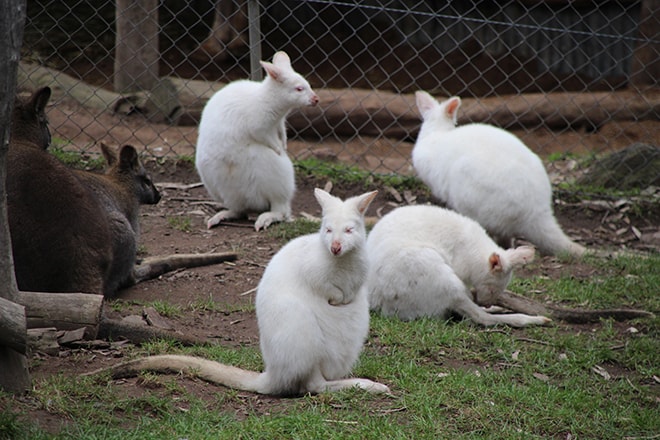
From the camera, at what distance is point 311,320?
4004mm

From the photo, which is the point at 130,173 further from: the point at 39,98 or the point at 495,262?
the point at 495,262

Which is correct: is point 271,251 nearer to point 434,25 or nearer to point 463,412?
point 463,412

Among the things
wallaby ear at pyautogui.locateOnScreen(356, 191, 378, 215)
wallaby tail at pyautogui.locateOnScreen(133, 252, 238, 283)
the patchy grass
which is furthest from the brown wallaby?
wallaby ear at pyautogui.locateOnScreen(356, 191, 378, 215)

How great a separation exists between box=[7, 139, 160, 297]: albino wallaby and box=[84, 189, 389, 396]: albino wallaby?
42.4 inches

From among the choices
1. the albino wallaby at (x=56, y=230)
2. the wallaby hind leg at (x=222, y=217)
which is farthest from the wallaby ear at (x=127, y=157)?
the wallaby hind leg at (x=222, y=217)

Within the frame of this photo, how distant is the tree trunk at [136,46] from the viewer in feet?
31.8

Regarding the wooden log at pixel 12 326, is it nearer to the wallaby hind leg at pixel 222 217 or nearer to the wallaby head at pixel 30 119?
the wallaby head at pixel 30 119

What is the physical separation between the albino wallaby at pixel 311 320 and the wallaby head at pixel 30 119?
6.84 ft

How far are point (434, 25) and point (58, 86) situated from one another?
6.45m

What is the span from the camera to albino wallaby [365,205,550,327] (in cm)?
542

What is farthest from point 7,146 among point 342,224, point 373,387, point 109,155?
point 109,155

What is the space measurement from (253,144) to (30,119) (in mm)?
2091

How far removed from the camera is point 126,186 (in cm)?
609

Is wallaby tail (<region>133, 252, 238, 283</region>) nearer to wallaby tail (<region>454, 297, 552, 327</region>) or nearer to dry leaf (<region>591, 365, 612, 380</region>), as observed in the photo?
wallaby tail (<region>454, 297, 552, 327</region>)
